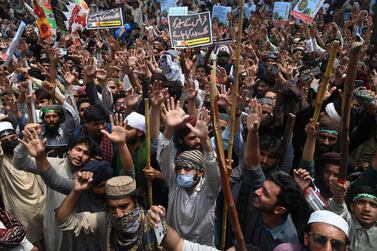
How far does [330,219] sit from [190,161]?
1019 millimetres

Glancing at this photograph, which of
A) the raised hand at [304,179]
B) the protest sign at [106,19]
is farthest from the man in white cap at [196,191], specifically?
the protest sign at [106,19]

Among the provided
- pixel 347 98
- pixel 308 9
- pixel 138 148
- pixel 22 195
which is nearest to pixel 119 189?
pixel 138 148

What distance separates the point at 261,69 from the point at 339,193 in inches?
183

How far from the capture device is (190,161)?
2939mm

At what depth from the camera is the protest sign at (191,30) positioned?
6.72 meters

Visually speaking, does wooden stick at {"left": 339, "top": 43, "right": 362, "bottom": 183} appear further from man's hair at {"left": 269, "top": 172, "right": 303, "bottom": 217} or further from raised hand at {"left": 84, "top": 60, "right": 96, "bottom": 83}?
raised hand at {"left": 84, "top": 60, "right": 96, "bottom": 83}

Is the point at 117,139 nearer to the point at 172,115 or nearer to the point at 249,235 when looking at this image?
the point at 172,115

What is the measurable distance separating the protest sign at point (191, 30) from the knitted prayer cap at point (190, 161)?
394 cm

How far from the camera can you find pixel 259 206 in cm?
262

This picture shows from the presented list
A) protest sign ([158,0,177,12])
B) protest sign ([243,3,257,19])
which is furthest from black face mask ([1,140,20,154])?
protest sign ([243,3,257,19])

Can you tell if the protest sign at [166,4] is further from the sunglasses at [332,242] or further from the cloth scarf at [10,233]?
the sunglasses at [332,242]

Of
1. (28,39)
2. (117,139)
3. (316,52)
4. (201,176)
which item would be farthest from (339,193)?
(28,39)

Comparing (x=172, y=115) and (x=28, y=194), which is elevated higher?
(x=172, y=115)

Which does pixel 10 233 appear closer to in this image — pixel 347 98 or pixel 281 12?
pixel 347 98
